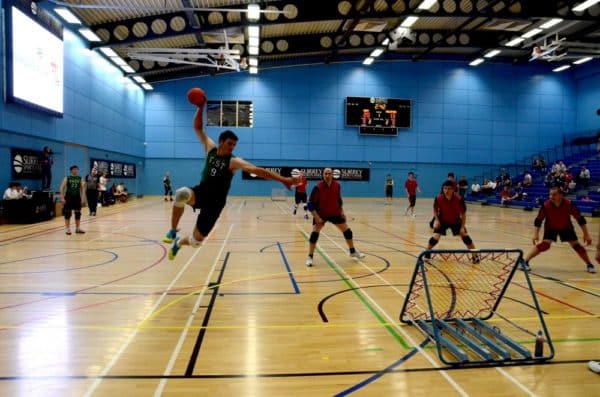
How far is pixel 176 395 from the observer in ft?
12.0

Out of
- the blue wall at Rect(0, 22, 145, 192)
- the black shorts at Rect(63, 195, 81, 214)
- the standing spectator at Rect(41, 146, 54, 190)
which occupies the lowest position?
the black shorts at Rect(63, 195, 81, 214)

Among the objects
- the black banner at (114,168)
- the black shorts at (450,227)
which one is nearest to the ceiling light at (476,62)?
the black banner at (114,168)

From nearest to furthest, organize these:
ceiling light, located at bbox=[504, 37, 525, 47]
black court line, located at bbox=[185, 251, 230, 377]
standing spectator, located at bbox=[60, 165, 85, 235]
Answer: black court line, located at bbox=[185, 251, 230, 377], standing spectator, located at bbox=[60, 165, 85, 235], ceiling light, located at bbox=[504, 37, 525, 47]

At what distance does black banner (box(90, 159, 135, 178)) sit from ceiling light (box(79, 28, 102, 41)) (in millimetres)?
6678

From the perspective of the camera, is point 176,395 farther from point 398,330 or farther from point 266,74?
point 266,74

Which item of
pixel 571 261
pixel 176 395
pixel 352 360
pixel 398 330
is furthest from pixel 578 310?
pixel 176 395

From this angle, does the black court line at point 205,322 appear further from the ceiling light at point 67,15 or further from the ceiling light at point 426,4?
the ceiling light at point 426,4

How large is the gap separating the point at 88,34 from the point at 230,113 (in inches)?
556

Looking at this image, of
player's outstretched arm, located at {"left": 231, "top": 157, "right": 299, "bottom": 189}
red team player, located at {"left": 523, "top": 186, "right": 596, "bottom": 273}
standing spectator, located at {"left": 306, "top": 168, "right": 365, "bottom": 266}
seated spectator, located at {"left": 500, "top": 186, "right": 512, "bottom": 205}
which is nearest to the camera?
player's outstretched arm, located at {"left": 231, "top": 157, "right": 299, "bottom": 189}

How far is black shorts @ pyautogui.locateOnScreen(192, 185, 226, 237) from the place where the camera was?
6.29m

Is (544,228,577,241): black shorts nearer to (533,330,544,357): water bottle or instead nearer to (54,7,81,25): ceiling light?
(533,330,544,357): water bottle

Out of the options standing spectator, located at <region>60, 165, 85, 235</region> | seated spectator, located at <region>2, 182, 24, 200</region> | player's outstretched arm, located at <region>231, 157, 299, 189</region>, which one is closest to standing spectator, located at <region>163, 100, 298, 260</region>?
player's outstretched arm, located at <region>231, 157, 299, 189</region>

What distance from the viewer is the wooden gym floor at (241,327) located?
3.90m

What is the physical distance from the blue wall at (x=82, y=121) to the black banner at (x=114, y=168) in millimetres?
413
